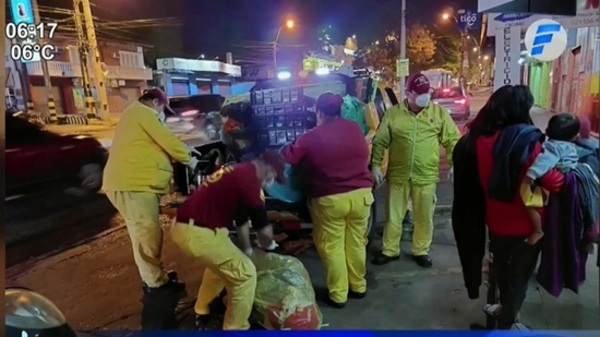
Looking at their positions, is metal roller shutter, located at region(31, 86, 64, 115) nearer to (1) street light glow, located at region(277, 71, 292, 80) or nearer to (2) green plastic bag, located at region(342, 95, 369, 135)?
Result: (1) street light glow, located at region(277, 71, 292, 80)

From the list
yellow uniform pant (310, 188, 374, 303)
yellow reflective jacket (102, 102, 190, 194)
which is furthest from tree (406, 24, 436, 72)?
yellow reflective jacket (102, 102, 190, 194)

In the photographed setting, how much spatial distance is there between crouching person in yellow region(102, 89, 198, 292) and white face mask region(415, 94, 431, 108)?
776 mm

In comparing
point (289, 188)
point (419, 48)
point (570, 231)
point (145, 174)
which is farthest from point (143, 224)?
point (570, 231)

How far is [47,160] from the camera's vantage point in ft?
4.59

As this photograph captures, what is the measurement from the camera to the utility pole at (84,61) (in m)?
1.29

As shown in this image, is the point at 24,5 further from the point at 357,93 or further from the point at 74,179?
the point at 357,93

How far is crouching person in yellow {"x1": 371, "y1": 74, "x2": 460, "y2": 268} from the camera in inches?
54.9

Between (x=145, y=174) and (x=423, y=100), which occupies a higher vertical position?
(x=423, y=100)

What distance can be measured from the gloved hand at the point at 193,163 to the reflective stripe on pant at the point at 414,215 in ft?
2.31

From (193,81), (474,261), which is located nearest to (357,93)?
(193,81)

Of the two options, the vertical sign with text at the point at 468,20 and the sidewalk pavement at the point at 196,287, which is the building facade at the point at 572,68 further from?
the sidewalk pavement at the point at 196,287

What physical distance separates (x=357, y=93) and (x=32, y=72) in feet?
3.54

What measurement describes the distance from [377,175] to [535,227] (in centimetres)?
53

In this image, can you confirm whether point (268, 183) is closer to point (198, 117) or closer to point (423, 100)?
point (198, 117)
